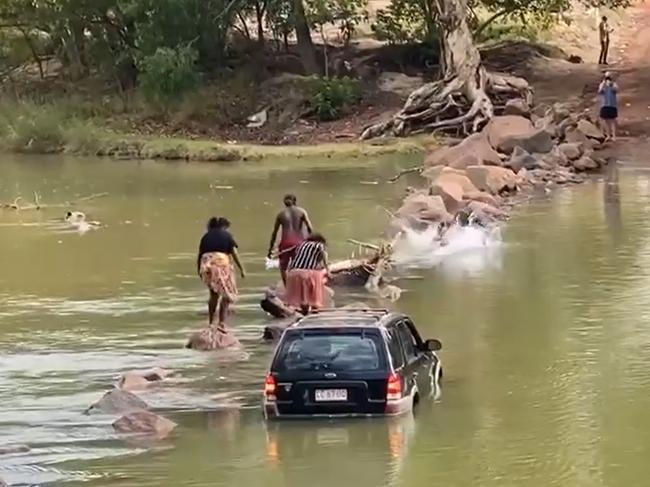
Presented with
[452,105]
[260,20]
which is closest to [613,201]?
[452,105]

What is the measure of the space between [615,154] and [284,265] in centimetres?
2359

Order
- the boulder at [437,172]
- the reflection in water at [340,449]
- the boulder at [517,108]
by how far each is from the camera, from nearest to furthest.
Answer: the reflection in water at [340,449] < the boulder at [437,172] < the boulder at [517,108]

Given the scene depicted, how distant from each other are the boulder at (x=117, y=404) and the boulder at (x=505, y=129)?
28.5 meters

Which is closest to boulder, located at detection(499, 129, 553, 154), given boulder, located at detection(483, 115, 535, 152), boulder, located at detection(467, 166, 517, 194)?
boulder, located at detection(483, 115, 535, 152)

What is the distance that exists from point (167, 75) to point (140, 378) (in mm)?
40185

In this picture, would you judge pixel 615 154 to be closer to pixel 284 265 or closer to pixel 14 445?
pixel 284 265

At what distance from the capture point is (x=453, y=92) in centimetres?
5181

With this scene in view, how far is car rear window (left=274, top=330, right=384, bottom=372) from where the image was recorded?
15453 mm

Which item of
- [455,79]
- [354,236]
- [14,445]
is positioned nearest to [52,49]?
[455,79]

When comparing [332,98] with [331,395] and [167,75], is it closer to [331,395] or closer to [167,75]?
[167,75]

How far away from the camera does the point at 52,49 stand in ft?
225

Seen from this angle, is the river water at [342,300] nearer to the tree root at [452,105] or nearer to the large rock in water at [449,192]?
the large rock in water at [449,192]

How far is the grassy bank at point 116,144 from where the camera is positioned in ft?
163

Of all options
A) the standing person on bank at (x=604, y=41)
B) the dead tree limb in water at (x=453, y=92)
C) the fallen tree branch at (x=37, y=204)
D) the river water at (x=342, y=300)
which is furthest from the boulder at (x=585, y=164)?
the standing person on bank at (x=604, y=41)
